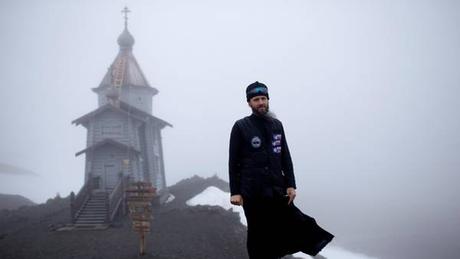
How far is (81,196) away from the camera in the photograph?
21.6 m

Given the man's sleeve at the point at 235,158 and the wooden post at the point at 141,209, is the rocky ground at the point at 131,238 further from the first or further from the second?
the man's sleeve at the point at 235,158

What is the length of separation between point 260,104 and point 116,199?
1945 centimetres

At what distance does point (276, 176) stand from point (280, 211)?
447mm

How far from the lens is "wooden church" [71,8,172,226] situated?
21688mm

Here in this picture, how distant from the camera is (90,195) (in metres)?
23.1

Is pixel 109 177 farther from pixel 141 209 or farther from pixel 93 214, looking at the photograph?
pixel 141 209

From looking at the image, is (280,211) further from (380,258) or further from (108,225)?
(380,258)

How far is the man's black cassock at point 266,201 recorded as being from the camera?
177 inches

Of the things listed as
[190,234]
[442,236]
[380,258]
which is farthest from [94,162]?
[442,236]

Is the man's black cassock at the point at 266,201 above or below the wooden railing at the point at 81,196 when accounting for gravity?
below

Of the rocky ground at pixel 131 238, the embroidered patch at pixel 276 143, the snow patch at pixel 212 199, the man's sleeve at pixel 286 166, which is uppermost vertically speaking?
the snow patch at pixel 212 199

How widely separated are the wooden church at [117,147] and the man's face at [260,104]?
17384mm

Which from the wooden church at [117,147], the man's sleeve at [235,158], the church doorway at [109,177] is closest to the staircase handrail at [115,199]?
the wooden church at [117,147]

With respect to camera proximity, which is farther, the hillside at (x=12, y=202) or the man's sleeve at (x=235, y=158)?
the hillside at (x=12, y=202)
